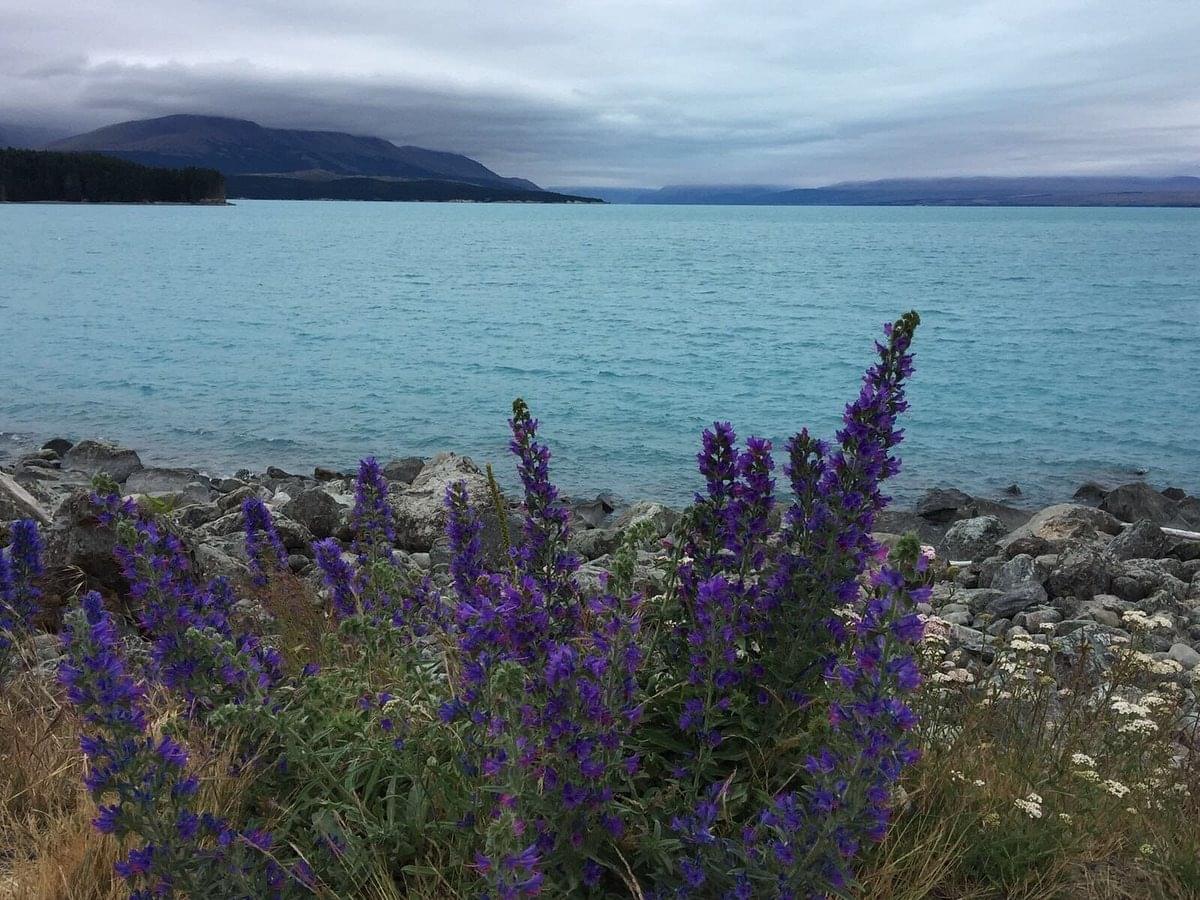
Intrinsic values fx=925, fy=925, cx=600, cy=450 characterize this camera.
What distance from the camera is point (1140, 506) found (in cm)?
1557

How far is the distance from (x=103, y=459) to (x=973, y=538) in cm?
1643

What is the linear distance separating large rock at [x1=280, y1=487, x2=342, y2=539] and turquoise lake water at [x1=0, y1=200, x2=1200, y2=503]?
616 cm

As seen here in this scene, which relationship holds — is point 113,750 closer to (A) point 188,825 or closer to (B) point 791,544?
(A) point 188,825

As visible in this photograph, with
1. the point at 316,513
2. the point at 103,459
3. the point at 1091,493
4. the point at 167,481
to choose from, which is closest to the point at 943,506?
the point at 1091,493

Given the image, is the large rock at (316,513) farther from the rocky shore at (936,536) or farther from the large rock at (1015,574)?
the large rock at (1015,574)

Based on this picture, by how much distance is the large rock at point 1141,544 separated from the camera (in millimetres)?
12977

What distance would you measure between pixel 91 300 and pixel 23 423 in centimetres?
2718

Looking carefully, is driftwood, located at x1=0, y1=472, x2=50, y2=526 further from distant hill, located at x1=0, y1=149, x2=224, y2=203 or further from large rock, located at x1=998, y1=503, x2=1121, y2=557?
distant hill, located at x1=0, y1=149, x2=224, y2=203

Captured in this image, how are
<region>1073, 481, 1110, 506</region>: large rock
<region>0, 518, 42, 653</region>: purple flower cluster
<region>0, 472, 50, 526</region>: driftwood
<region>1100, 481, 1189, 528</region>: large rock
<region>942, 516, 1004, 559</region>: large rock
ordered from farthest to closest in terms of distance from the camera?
<region>1073, 481, 1110, 506</region>: large rock, <region>1100, 481, 1189, 528</region>: large rock, <region>942, 516, 1004, 559</region>: large rock, <region>0, 472, 50, 526</region>: driftwood, <region>0, 518, 42, 653</region>: purple flower cluster

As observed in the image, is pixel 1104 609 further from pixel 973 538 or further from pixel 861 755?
pixel 861 755

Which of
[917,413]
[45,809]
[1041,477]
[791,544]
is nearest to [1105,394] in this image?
[917,413]

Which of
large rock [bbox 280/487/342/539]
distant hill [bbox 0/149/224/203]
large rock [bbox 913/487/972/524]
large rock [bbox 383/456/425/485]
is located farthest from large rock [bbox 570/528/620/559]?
distant hill [bbox 0/149/224/203]

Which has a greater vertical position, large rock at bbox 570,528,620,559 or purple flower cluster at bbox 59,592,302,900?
purple flower cluster at bbox 59,592,302,900

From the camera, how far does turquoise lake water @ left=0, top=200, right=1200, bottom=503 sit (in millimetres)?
20750
